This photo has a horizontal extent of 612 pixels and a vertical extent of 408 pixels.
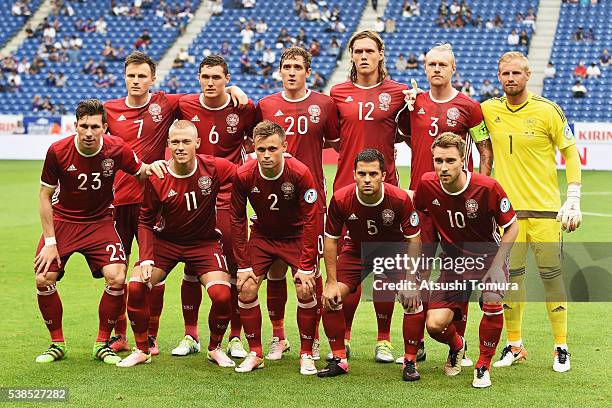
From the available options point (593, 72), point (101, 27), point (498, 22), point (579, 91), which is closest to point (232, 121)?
point (579, 91)

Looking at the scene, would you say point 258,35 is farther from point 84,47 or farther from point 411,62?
point 84,47

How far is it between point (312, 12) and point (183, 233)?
28193mm

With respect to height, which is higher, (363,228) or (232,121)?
(232,121)

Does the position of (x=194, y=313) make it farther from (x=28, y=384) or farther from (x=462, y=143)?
(x=462, y=143)

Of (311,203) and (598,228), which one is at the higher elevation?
(311,203)

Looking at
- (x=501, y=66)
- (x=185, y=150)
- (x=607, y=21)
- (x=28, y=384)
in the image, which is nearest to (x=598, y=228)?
(x=501, y=66)

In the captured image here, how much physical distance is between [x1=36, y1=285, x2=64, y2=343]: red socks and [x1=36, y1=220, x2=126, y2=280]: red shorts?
0.15 meters

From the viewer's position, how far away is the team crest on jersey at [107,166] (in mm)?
7285

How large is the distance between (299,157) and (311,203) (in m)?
0.71

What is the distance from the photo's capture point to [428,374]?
695 cm

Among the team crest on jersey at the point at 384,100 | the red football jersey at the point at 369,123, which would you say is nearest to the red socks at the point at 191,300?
the red football jersey at the point at 369,123

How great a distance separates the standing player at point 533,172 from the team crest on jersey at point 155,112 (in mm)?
2716

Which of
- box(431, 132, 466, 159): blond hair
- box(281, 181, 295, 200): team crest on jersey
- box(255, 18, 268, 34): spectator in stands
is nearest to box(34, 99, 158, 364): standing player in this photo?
box(281, 181, 295, 200): team crest on jersey

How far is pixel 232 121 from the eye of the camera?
25.6 feet
